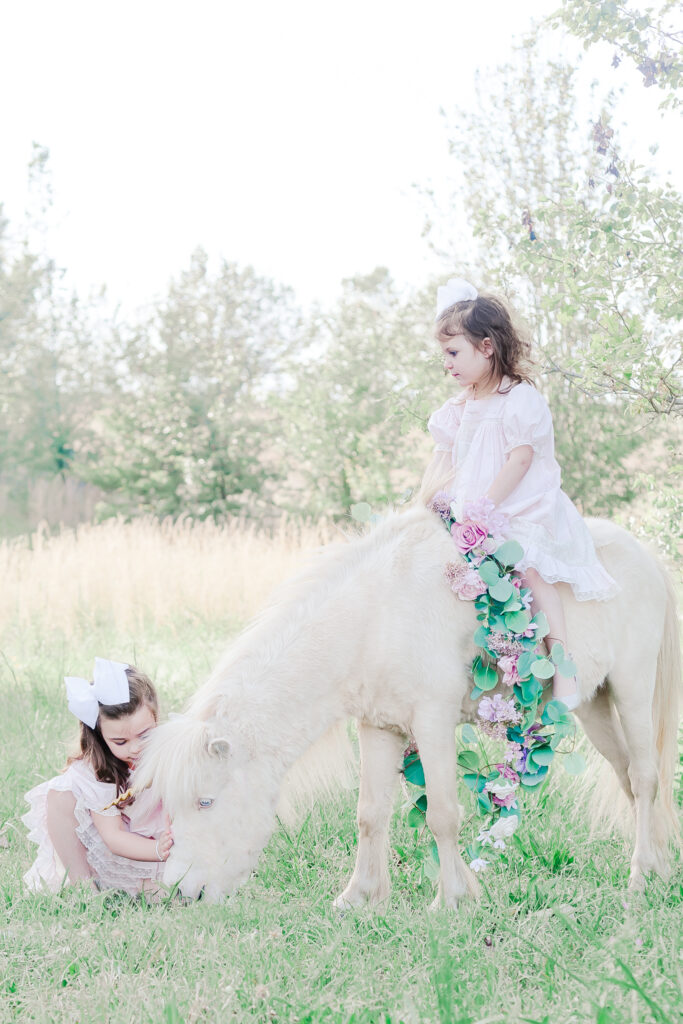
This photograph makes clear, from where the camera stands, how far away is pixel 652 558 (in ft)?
12.3

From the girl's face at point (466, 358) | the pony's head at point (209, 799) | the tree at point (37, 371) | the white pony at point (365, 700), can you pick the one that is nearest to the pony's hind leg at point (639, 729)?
the white pony at point (365, 700)

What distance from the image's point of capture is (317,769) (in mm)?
3188

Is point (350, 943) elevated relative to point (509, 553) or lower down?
lower down

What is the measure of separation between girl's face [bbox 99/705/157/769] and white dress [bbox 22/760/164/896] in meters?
0.13

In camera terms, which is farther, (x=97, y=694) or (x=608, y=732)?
(x=608, y=732)

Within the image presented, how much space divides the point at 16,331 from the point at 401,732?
72.9ft

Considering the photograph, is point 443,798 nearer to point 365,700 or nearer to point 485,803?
point 485,803

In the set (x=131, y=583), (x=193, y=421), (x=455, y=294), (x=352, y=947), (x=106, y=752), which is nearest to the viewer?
(x=352, y=947)

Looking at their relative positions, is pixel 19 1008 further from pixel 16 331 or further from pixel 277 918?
pixel 16 331

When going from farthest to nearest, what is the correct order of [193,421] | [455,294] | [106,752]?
[193,421]
[106,752]
[455,294]

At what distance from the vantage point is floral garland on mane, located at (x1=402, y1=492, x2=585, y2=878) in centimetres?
309

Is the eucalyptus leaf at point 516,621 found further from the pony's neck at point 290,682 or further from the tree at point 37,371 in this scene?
the tree at point 37,371

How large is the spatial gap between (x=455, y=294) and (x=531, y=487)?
77 centimetres

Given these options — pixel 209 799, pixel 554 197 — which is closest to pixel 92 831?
pixel 209 799
